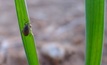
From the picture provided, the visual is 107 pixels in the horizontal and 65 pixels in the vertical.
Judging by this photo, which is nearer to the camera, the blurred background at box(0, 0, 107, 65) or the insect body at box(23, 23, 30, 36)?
the insect body at box(23, 23, 30, 36)

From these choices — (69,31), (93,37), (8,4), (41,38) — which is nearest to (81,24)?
(69,31)

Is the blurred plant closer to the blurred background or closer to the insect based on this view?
the insect

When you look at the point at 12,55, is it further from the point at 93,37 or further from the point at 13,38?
the point at 93,37

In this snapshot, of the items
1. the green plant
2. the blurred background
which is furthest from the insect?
the blurred background

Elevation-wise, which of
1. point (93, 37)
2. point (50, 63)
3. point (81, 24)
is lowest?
point (50, 63)

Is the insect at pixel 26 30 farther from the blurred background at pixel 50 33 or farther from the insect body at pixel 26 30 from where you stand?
the blurred background at pixel 50 33

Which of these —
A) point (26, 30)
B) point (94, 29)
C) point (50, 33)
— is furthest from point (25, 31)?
point (50, 33)
